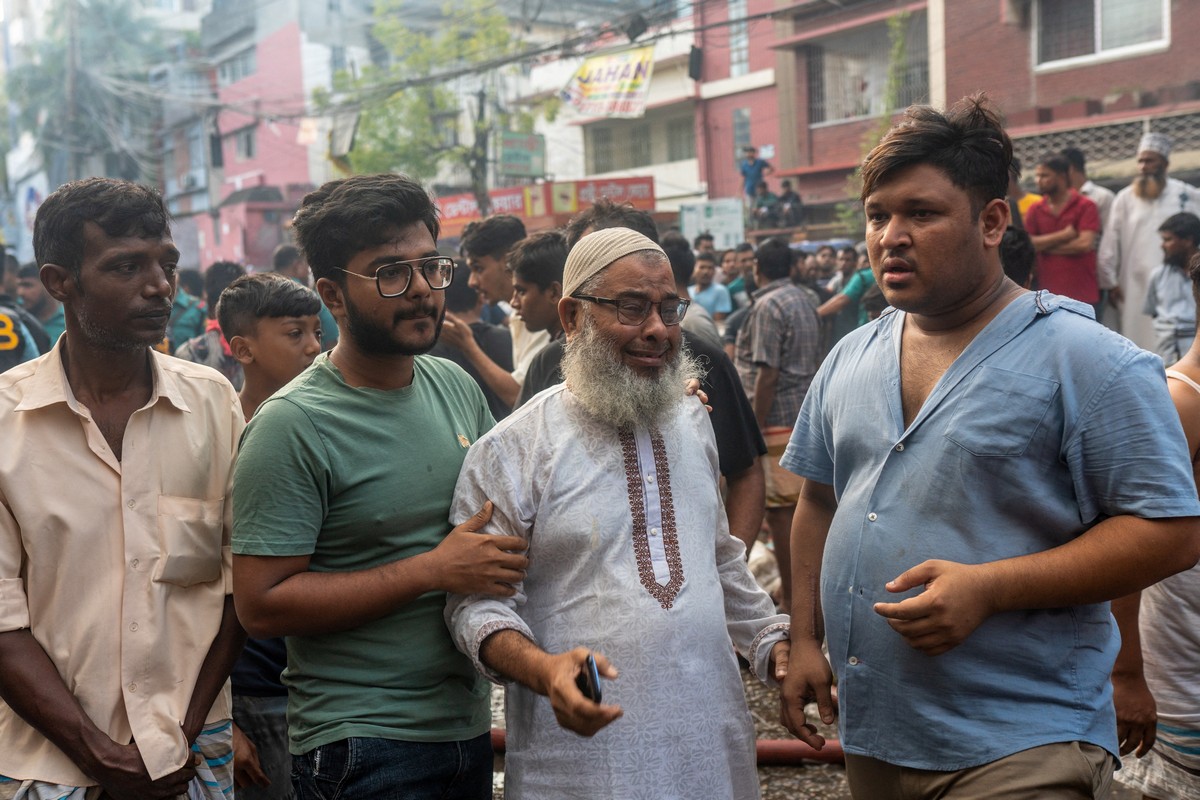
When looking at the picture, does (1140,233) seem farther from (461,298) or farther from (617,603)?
(617,603)

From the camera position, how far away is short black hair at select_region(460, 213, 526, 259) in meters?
5.61

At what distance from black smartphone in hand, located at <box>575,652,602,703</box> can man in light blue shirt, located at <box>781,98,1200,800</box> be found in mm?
576

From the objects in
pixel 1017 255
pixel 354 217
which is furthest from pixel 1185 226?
pixel 354 217

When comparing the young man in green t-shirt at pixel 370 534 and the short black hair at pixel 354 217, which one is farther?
the short black hair at pixel 354 217

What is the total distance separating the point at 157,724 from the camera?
2420 mm

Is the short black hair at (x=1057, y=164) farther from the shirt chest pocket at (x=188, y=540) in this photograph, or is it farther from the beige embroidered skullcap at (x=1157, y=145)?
the shirt chest pocket at (x=188, y=540)

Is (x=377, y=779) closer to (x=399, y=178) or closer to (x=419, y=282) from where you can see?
(x=419, y=282)

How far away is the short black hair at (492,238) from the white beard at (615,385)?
3081 millimetres

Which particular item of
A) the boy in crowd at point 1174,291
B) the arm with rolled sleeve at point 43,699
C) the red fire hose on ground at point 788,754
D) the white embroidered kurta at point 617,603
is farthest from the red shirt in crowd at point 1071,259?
the arm with rolled sleeve at point 43,699

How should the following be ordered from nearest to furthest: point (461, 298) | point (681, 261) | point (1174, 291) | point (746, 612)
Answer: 1. point (746, 612)
2. point (681, 261)
3. point (461, 298)
4. point (1174, 291)

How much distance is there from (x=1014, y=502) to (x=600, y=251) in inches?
42.7

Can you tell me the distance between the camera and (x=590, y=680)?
2.03 m

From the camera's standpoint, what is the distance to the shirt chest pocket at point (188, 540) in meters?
2.50

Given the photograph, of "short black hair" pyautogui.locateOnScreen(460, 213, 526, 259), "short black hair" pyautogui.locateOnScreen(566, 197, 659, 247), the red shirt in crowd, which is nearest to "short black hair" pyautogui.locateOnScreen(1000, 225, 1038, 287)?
"short black hair" pyautogui.locateOnScreen(566, 197, 659, 247)
